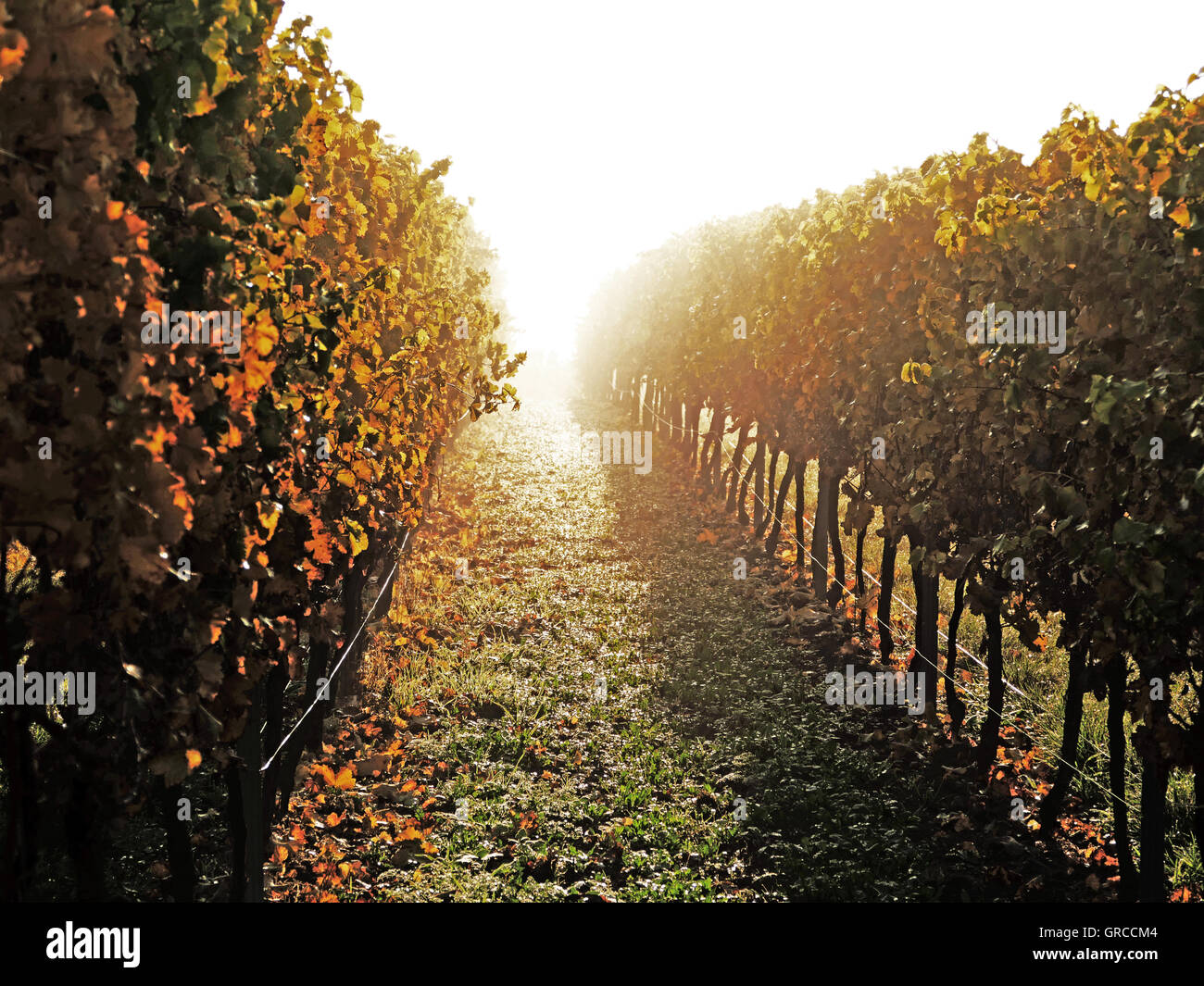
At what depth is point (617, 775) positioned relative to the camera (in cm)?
932

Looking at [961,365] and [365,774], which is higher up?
[961,365]

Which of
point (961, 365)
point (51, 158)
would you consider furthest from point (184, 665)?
point (961, 365)

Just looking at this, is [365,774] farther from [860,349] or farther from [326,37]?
[860,349]

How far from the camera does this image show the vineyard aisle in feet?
24.3

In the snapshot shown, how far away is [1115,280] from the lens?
20.4ft

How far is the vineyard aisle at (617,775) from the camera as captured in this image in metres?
7.39

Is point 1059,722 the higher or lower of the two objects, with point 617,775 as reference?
higher

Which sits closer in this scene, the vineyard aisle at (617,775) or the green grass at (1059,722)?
the vineyard aisle at (617,775)

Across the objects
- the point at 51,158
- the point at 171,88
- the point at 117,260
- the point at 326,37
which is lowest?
the point at 117,260

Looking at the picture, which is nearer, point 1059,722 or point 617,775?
point 617,775

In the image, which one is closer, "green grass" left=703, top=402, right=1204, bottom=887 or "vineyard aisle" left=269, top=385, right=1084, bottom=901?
"vineyard aisle" left=269, top=385, right=1084, bottom=901
